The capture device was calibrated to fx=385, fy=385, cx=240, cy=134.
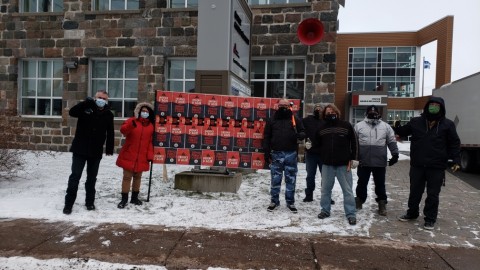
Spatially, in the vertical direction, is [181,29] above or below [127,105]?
above

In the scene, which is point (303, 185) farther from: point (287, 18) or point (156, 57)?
point (156, 57)

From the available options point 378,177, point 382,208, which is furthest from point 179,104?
point 382,208

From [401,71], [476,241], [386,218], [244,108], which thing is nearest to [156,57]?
[244,108]

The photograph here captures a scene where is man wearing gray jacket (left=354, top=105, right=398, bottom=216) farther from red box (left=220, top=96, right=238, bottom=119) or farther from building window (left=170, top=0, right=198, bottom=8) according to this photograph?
building window (left=170, top=0, right=198, bottom=8)

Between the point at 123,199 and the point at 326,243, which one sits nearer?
the point at 326,243

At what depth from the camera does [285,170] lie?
618 cm

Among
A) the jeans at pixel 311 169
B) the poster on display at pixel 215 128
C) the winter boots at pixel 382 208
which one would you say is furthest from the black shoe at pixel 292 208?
the winter boots at pixel 382 208

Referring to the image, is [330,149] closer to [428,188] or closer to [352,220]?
[352,220]

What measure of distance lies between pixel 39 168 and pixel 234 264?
7.63 meters

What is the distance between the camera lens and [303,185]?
841 centimetres

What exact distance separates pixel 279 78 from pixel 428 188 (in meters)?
7.62

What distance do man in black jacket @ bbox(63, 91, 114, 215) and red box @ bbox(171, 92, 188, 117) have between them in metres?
1.26

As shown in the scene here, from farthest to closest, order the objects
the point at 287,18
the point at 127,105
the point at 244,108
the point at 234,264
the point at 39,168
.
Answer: the point at 127,105, the point at 287,18, the point at 39,168, the point at 244,108, the point at 234,264

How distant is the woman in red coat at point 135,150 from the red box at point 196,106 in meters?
0.76
